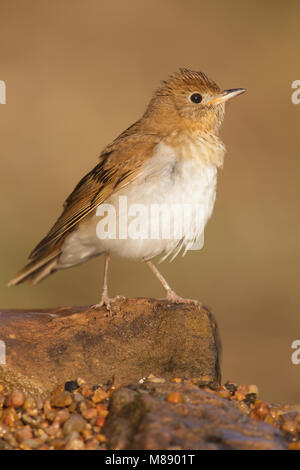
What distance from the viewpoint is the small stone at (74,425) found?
379cm

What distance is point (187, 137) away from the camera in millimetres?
5434

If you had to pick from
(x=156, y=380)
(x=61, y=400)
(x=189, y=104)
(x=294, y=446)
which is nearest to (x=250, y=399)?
(x=156, y=380)

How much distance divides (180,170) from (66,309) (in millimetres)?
1224

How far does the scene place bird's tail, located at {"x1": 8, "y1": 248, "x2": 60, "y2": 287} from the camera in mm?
5656

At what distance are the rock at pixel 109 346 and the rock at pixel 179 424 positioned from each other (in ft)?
2.20

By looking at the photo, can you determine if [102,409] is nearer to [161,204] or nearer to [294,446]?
[294,446]

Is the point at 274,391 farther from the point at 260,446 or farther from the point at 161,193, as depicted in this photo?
the point at 260,446

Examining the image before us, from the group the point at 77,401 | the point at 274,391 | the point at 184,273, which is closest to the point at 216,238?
the point at 184,273

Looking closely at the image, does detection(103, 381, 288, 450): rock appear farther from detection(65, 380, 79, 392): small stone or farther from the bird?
the bird

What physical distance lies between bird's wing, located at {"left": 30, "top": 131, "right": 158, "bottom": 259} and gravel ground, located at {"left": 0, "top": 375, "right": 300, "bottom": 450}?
138 centimetres

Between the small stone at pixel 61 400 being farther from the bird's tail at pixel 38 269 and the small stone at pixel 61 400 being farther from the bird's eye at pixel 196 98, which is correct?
the bird's eye at pixel 196 98

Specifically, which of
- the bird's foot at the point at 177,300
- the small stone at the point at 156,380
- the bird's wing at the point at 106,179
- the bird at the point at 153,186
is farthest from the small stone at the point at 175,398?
the bird's wing at the point at 106,179

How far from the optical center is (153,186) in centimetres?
512

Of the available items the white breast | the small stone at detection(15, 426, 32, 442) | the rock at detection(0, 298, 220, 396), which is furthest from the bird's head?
the small stone at detection(15, 426, 32, 442)
